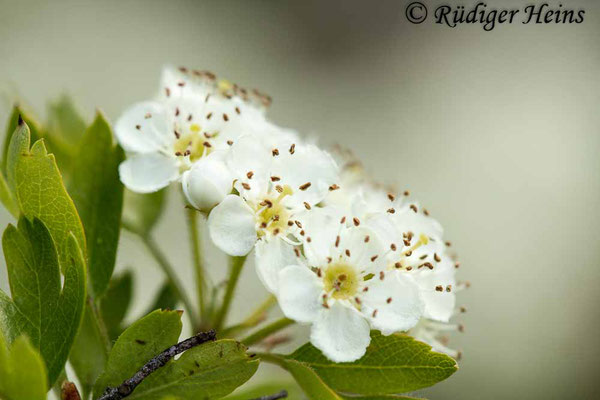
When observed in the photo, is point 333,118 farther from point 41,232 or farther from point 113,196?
point 41,232

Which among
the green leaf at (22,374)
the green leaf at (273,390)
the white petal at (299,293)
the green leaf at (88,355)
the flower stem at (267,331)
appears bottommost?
the green leaf at (273,390)

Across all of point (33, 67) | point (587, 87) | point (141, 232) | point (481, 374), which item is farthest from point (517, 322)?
point (33, 67)

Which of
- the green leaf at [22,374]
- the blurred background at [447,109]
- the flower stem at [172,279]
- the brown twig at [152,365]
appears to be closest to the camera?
the green leaf at [22,374]

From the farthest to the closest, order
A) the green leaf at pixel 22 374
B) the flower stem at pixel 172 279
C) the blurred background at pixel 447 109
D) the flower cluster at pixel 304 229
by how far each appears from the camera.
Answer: the blurred background at pixel 447 109 < the flower stem at pixel 172 279 < the flower cluster at pixel 304 229 < the green leaf at pixel 22 374

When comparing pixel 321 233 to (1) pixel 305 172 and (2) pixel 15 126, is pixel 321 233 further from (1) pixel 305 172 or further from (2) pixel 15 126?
(2) pixel 15 126

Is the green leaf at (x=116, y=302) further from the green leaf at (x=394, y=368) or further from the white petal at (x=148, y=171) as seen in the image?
the green leaf at (x=394, y=368)

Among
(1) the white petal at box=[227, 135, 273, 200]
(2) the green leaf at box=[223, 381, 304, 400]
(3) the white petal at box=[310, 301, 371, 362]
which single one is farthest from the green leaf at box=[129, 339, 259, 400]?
(2) the green leaf at box=[223, 381, 304, 400]

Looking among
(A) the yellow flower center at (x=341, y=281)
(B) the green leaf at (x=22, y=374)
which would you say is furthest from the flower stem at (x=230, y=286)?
(B) the green leaf at (x=22, y=374)

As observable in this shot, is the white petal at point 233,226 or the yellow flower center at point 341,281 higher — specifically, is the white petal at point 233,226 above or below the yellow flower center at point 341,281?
above
